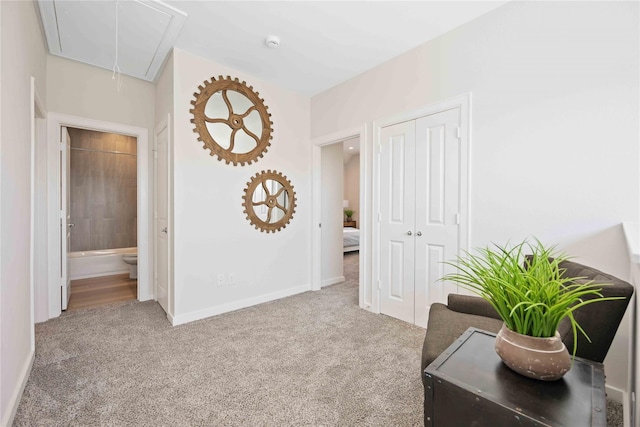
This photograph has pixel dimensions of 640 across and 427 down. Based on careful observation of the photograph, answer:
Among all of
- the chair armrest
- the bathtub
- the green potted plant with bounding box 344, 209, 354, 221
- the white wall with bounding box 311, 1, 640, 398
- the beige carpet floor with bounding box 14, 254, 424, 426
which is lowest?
the beige carpet floor with bounding box 14, 254, 424, 426

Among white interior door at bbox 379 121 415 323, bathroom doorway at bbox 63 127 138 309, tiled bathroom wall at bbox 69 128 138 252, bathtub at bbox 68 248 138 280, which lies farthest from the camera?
tiled bathroom wall at bbox 69 128 138 252

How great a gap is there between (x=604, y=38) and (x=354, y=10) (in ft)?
5.31

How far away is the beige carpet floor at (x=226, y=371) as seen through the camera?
5.03 ft

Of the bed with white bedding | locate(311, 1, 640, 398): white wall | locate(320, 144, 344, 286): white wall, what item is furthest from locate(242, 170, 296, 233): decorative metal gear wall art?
the bed with white bedding

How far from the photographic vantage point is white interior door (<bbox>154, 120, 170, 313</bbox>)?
9.68ft

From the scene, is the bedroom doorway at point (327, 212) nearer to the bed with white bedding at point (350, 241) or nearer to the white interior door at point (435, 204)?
the white interior door at point (435, 204)

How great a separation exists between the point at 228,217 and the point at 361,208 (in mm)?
1471

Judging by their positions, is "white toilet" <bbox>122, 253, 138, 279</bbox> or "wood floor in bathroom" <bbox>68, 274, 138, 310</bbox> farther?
Answer: "white toilet" <bbox>122, 253, 138, 279</bbox>

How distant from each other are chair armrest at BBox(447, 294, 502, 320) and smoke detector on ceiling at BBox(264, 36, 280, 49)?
2.57 meters

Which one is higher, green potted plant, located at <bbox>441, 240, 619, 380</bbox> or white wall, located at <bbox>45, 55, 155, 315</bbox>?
white wall, located at <bbox>45, 55, 155, 315</bbox>

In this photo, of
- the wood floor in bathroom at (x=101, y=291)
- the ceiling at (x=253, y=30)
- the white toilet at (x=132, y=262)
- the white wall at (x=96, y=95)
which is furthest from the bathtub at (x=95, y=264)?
the ceiling at (x=253, y=30)

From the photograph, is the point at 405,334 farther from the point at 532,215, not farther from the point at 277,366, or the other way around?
the point at 532,215

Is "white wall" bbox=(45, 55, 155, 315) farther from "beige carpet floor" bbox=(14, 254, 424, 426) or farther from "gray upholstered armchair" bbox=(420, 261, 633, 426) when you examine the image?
"gray upholstered armchair" bbox=(420, 261, 633, 426)

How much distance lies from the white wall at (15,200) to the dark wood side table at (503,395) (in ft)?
6.56
